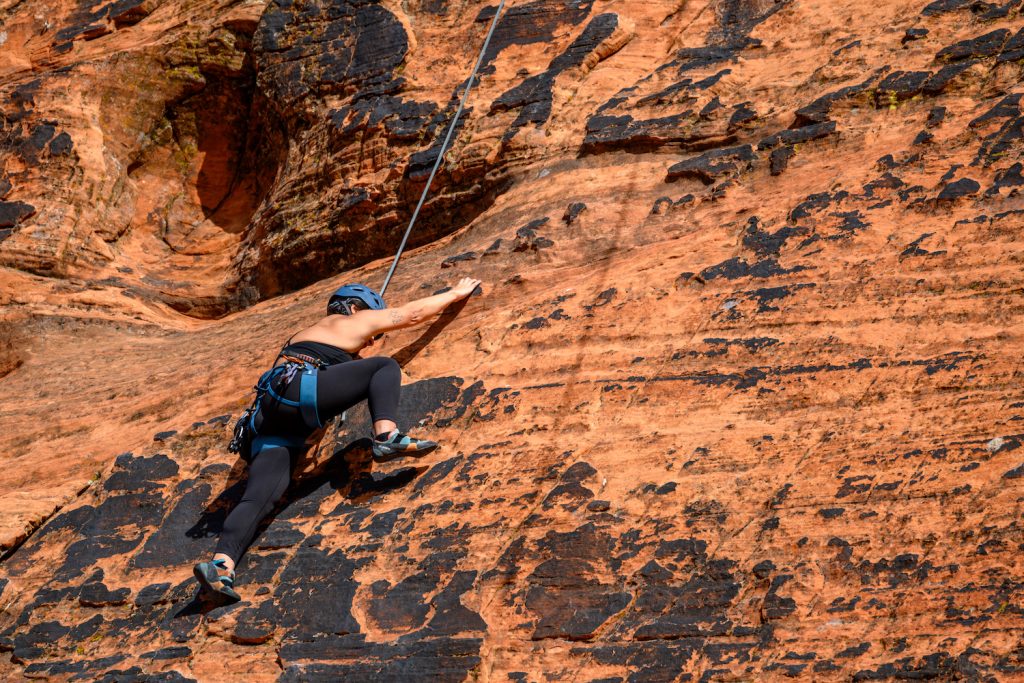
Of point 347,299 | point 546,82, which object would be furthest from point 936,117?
point 347,299

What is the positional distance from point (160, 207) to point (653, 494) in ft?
30.0

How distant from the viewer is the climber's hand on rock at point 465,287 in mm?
7121

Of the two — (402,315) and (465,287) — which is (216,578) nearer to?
(402,315)

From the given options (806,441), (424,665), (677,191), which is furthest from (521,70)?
(424,665)

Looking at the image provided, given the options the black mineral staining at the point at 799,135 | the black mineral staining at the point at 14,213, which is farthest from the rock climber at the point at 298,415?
the black mineral staining at the point at 14,213

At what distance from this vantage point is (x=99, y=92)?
12047 millimetres

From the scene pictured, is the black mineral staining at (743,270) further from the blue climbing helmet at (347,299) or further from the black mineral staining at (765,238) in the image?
the blue climbing helmet at (347,299)

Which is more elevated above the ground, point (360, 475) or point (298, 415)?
point (298, 415)

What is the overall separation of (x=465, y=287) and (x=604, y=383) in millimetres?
1588

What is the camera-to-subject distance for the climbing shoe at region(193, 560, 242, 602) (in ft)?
17.8

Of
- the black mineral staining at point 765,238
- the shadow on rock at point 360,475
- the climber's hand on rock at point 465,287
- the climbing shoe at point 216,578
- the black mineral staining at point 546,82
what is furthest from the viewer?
the black mineral staining at point 546,82

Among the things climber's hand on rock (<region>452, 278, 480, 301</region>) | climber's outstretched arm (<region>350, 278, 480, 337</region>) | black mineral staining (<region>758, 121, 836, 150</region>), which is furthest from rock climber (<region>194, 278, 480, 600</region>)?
black mineral staining (<region>758, 121, 836, 150</region>)

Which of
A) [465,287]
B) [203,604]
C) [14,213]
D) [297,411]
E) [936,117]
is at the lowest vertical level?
[203,604]

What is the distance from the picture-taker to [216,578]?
5465 millimetres
